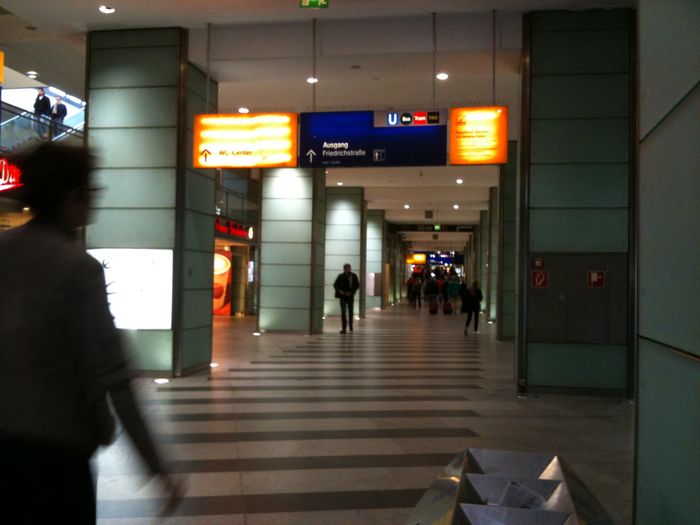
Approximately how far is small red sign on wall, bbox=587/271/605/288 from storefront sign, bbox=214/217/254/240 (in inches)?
532

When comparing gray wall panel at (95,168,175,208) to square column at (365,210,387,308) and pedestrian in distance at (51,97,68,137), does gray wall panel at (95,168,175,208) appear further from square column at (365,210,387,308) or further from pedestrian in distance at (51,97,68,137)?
square column at (365,210,387,308)

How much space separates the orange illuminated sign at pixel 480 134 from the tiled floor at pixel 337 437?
3395 mm

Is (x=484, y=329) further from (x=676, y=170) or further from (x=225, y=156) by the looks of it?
(x=676, y=170)

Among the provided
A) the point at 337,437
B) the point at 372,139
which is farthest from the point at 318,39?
the point at 337,437

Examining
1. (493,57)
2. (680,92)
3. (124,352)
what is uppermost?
(493,57)

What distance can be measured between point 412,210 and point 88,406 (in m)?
32.3

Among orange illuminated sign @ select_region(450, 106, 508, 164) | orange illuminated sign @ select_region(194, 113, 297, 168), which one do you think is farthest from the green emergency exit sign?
orange illuminated sign @ select_region(450, 106, 508, 164)

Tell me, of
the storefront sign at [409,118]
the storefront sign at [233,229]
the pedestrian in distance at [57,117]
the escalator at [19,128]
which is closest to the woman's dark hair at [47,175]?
the storefront sign at [409,118]

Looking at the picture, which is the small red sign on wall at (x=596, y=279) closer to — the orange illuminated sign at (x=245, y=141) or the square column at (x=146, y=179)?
the orange illuminated sign at (x=245, y=141)

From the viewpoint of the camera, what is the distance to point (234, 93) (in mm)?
13086

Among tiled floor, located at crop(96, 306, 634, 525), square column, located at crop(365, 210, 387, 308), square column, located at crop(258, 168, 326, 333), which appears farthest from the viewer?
square column, located at crop(365, 210, 387, 308)

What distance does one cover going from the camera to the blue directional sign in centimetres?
980

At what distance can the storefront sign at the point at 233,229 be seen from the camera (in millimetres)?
20641

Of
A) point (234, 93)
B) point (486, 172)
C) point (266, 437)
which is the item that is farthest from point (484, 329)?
point (266, 437)
